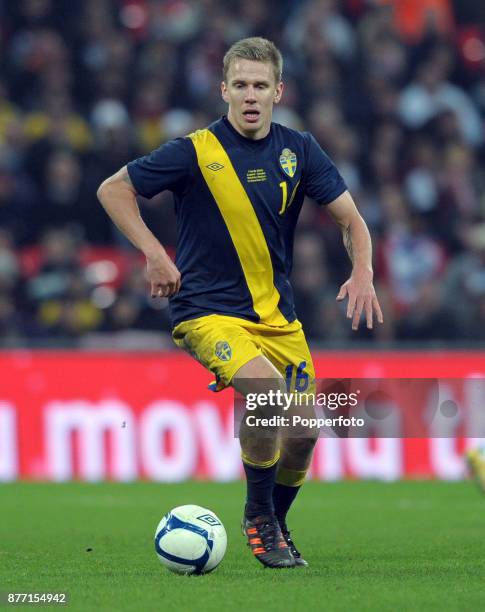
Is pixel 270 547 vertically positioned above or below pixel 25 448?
above

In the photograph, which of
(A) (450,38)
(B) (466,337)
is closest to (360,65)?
(A) (450,38)

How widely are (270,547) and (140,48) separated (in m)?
10.4

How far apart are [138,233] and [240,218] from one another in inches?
19.0

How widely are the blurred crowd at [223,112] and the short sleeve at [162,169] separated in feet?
21.1

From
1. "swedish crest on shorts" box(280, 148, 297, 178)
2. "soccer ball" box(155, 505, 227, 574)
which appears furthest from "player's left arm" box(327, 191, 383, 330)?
"soccer ball" box(155, 505, 227, 574)

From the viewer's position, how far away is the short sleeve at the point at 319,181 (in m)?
6.55

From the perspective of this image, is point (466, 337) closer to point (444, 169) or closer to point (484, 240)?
point (484, 240)

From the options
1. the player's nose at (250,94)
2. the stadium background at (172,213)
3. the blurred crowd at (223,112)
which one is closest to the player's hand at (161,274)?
the player's nose at (250,94)

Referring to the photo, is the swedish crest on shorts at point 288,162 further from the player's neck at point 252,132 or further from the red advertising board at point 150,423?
the red advertising board at point 150,423

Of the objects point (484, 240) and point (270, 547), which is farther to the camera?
point (484, 240)

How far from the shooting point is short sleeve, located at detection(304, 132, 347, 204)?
6547mm

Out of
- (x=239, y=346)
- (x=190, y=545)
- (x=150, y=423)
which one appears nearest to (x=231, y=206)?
(x=239, y=346)

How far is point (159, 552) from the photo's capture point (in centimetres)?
602

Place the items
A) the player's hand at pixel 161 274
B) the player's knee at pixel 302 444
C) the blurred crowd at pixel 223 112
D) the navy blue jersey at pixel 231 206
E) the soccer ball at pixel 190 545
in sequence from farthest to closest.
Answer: the blurred crowd at pixel 223 112 → the player's knee at pixel 302 444 → the navy blue jersey at pixel 231 206 → the player's hand at pixel 161 274 → the soccer ball at pixel 190 545
